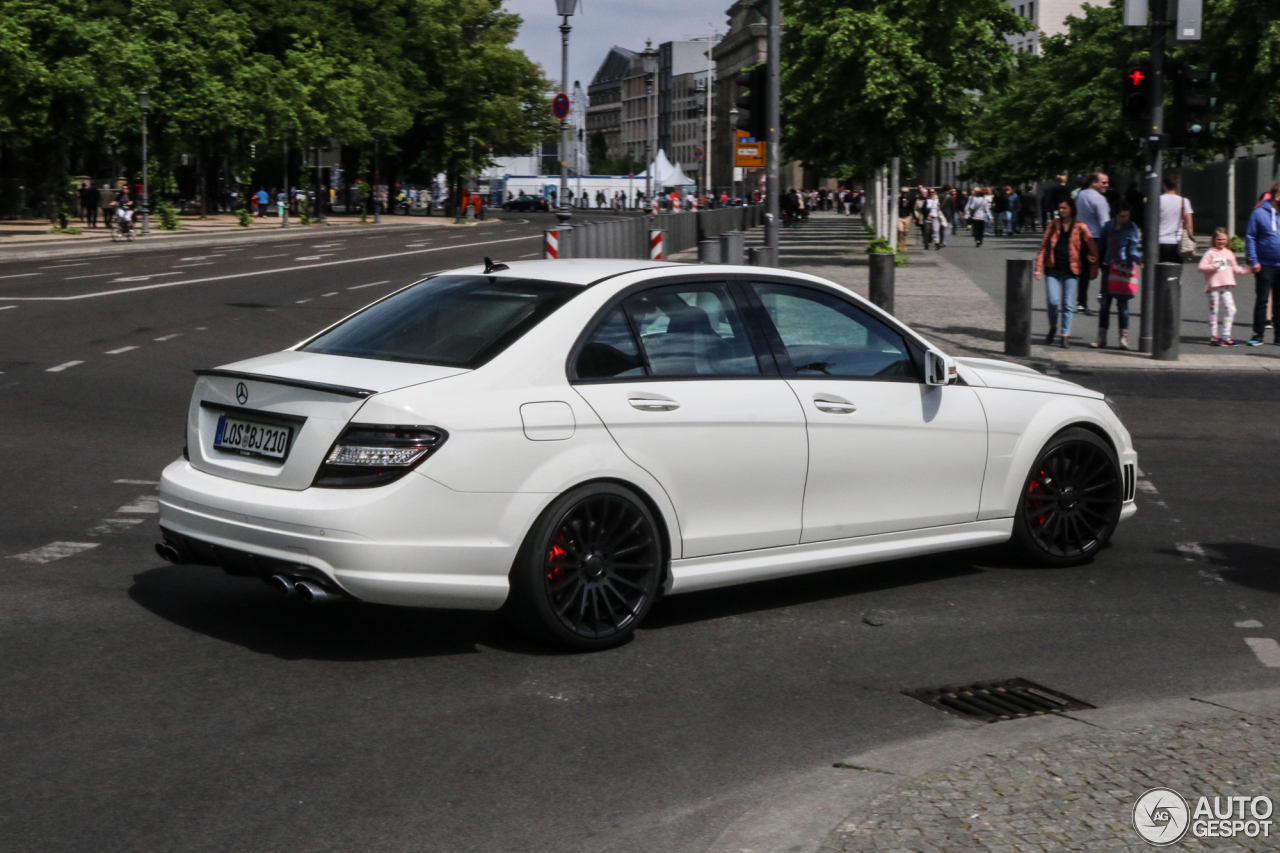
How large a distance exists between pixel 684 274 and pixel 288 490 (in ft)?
5.85

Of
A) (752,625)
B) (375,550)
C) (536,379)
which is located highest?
(536,379)

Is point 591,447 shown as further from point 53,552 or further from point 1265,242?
point 1265,242

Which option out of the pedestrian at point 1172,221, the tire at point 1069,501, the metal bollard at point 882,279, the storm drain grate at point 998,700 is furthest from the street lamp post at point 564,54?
the storm drain grate at point 998,700

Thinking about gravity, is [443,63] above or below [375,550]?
above

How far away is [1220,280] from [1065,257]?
2016 mm

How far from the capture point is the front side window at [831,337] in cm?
692

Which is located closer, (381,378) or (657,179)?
(381,378)

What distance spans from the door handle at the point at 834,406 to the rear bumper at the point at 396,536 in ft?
4.43

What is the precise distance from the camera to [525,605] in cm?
600

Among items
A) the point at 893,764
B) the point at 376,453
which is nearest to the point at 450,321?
the point at 376,453

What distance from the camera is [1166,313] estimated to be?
17.6 m

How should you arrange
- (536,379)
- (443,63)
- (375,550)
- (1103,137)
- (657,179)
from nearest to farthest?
1. (375,550)
2. (536,379)
3. (1103,137)
4. (443,63)
5. (657,179)

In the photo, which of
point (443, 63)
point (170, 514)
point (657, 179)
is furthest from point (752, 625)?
point (657, 179)

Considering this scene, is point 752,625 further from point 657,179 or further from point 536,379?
point 657,179
